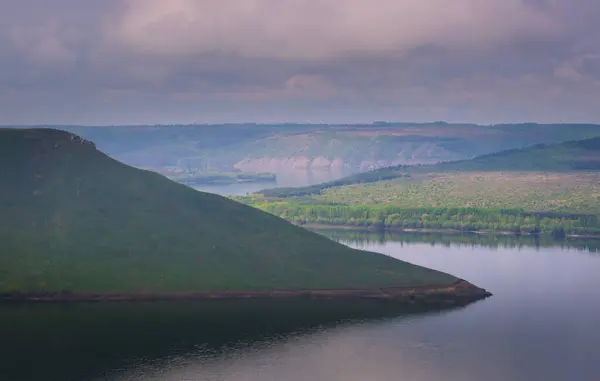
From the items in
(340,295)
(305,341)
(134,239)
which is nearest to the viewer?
(305,341)

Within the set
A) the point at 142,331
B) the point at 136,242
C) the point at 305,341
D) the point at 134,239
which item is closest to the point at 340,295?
the point at 305,341

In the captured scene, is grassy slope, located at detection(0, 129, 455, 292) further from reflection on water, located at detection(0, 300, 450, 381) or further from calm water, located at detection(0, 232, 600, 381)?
calm water, located at detection(0, 232, 600, 381)

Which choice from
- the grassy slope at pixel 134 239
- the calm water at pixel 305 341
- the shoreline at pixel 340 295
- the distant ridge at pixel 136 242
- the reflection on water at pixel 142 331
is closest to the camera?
the calm water at pixel 305 341

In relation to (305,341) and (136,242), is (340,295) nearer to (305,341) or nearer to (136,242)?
(305,341)

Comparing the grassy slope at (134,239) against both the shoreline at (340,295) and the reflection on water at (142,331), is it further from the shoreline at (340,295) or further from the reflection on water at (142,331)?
the reflection on water at (142,331)

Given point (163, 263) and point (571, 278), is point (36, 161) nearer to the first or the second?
point (163, 263)

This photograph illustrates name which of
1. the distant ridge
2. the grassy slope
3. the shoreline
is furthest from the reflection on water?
the grassy slope

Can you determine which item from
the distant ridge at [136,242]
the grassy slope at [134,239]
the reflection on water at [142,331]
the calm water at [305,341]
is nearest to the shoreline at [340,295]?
the distant ridge at [136,242]
